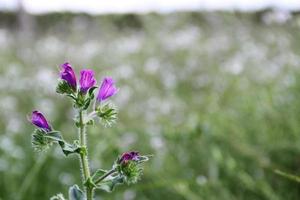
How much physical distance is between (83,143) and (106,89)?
0.43 ft

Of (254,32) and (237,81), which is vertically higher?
(254,32)

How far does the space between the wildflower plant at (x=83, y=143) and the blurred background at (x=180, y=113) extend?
0.53ft

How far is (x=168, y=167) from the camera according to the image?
2789 millimetres

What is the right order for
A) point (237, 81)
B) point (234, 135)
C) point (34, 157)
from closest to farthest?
point (234, 135) < point (34, 157) < point (237, 81)

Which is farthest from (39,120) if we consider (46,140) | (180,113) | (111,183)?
(180,113)

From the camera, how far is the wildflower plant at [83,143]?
92 centimetres

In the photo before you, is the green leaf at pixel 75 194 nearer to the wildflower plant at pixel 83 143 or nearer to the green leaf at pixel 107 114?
the wildflower plant at pixel 83 143

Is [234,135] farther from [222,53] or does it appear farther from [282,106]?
[222,53]

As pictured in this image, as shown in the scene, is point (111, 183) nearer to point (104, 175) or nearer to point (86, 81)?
point (104, 175)

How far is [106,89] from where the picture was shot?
102 cm

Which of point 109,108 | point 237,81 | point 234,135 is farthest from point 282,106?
point 109,108

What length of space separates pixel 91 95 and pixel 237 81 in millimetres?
3006

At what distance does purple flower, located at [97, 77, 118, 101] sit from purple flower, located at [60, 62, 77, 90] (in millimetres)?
65

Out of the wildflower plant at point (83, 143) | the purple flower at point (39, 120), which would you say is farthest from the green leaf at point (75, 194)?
the purple flower at point (39, 120)
